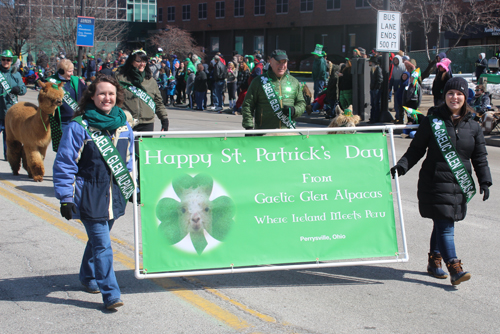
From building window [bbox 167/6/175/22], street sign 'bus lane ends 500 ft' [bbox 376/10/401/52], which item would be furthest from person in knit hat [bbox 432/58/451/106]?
building window [bbox 167/6/175/22]

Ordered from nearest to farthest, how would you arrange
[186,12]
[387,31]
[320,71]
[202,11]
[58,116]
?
[58,116], [387,31], [320,71], [202,11], [186,12]

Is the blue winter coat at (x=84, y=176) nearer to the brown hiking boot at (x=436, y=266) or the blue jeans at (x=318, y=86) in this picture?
the brown hiking boot at (x=436, y=266)

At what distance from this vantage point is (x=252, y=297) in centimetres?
445

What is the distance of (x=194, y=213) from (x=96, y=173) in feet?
2.83

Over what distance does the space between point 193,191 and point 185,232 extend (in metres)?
0.34

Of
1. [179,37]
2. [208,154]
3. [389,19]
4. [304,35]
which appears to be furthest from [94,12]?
[208,154]

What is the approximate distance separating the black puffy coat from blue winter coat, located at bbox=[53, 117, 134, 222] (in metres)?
2.45

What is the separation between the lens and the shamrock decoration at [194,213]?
4.47 metres

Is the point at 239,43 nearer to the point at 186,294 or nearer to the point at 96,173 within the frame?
the point at 186,294

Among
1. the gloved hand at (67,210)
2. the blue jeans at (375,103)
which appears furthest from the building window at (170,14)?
the gloved hand at (67,210)

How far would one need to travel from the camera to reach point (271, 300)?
4398 millimetres

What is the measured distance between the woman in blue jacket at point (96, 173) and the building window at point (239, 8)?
56.9m

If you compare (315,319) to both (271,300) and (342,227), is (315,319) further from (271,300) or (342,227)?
(342,227)

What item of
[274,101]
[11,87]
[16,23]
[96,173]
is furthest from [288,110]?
[16,23]
